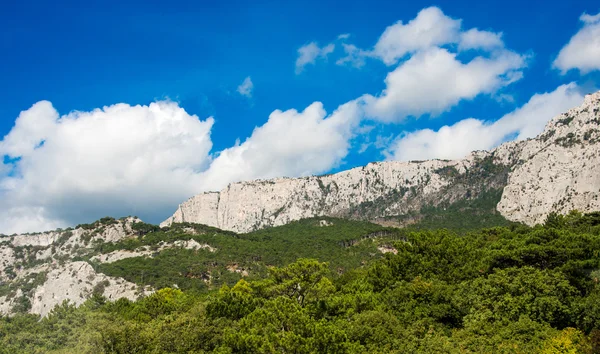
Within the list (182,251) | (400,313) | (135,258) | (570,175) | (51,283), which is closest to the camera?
(400,313)

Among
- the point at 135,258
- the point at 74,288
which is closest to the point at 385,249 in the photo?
the point at 135,258

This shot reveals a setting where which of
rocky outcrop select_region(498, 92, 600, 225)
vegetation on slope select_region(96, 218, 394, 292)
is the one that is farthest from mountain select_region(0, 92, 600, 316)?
rocky outcrop select_region(498, 92, 600, 225)

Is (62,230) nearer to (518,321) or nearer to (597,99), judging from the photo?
(518,321)

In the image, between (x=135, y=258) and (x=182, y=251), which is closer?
(x=135, y=258)

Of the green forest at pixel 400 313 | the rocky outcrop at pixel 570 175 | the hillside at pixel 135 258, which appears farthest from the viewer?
the rocky outcrop at pixel 570 175

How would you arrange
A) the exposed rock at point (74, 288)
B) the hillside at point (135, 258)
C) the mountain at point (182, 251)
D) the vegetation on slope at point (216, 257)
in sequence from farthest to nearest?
1. the vegetation on slope at point (216, 257)
2. the mountain at point (182, 251)
3. the hillside at point (135, 258)
4. the exposed rock at point (74, 288)

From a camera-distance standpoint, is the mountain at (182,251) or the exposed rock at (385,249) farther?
the exposed rock at (385,249)

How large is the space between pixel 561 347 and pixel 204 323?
26.6 m

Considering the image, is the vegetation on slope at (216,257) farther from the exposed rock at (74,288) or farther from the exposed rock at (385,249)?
the exposed rock at (74,288)

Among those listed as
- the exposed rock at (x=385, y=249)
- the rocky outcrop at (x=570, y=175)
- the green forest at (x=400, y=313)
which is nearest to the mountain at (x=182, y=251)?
the exposed rock at (x=385, y=249)

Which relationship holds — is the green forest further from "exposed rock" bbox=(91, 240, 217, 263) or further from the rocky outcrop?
the rocky outcrop

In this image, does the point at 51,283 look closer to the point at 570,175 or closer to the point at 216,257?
the point at 216,257

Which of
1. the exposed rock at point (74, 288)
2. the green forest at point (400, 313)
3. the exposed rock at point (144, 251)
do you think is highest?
the exposed rock at point (144, 251)

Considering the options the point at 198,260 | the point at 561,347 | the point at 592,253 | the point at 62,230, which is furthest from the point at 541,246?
the point at 62,230
